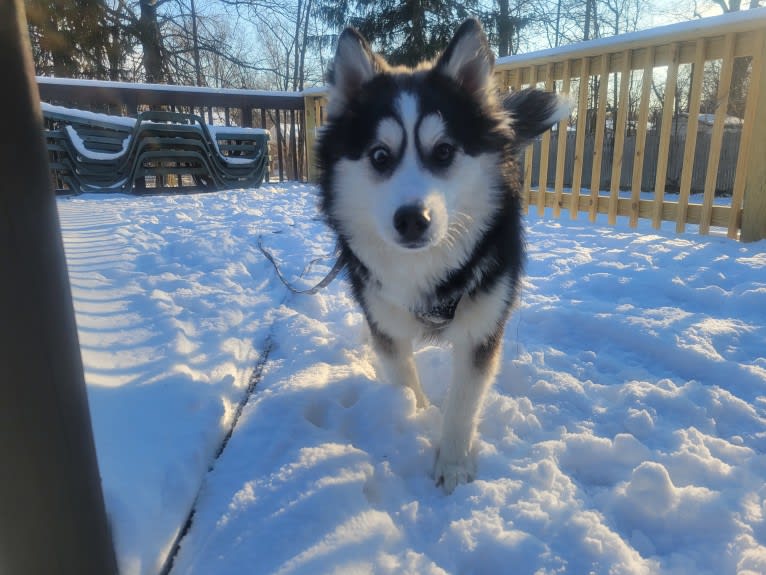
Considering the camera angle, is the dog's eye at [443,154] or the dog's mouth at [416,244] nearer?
the dog's mouth at [416,244]

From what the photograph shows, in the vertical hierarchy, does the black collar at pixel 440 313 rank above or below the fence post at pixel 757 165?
below

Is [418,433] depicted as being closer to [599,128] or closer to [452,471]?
[452,471]

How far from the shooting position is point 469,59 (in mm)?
1951

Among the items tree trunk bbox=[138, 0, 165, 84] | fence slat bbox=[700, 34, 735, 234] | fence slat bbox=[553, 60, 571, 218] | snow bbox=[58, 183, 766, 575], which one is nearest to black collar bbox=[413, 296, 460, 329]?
snow bbox=[58, 183, 766, 575]

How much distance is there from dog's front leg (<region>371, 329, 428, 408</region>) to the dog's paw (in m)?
0.42

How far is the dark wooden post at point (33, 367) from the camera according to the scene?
26.5 inches

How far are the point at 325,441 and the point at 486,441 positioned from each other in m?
0.62

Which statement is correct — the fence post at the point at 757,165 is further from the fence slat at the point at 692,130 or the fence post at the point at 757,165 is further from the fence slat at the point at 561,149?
the fence slat at the point at 561,149

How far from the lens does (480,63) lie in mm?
1970

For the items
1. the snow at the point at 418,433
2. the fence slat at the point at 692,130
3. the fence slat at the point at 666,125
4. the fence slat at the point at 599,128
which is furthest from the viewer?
the fence slat at the point at 599,128

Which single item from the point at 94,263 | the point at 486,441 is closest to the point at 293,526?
the point at 486,441

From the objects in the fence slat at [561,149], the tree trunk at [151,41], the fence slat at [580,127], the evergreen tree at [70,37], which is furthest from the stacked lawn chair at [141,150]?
the tree trunk at [151,41]

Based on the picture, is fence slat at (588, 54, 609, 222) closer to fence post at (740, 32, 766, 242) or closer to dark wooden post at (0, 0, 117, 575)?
fence post at (740, 32, 766, 242)

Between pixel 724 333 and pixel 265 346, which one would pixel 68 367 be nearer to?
pixel 265 346
